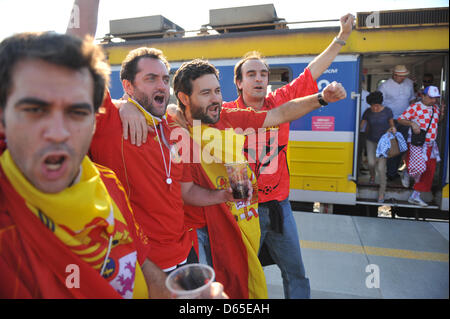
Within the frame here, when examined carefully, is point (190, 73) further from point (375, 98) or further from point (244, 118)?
point (375, 98)

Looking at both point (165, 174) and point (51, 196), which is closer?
point (51, 196)

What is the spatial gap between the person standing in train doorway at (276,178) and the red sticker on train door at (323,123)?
225 centimetres

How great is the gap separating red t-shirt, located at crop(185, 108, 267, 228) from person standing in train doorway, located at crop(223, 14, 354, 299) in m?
0.28

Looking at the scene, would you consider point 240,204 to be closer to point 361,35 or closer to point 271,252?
point 271,252

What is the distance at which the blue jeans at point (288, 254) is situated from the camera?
2.69 m

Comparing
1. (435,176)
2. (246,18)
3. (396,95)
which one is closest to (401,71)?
(396,95)

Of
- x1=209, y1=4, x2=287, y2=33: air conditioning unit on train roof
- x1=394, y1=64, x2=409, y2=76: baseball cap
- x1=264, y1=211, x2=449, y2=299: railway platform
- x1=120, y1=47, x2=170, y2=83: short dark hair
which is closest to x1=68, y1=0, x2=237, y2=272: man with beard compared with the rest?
x1=120, y1=47, x2=170, y2=83: short dark hair

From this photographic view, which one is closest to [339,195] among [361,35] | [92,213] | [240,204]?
[361,35]

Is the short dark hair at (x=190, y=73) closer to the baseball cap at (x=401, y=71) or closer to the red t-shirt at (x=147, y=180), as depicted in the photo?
the red t-shirt at (x=147, y=180)

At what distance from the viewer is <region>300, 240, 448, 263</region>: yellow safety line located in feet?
12.6

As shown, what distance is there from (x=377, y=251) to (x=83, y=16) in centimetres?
425

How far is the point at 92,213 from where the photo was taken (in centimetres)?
102

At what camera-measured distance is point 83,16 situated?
5.24 feet

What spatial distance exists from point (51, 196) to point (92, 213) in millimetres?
149
